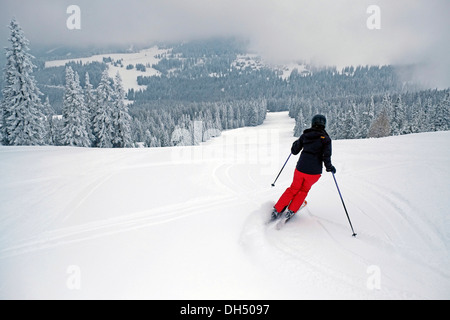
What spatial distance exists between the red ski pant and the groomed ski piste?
458mm

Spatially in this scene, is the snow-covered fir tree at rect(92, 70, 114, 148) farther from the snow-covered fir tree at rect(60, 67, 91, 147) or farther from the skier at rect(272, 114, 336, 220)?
the skier at rect(272, 114, 336, 220)

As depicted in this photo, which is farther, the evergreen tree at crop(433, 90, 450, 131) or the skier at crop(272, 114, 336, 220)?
the evergreen tree at crop(433, 90, 450, 131)

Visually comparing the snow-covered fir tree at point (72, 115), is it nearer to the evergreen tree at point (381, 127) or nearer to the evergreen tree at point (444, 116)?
the evergreen tree at point (381, 127)

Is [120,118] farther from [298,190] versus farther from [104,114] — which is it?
[298,190]

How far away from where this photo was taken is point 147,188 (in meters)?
6.31

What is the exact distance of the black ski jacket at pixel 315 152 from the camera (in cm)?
447

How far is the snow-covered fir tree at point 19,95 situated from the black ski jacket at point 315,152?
29680 mm

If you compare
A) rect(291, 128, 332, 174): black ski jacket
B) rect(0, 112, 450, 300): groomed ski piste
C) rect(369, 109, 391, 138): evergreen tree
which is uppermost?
rect(369, 109, 391, 138): evergreen tree

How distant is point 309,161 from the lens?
179 inches

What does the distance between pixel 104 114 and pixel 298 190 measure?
30.7m

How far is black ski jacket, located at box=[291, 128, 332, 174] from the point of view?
447 cm

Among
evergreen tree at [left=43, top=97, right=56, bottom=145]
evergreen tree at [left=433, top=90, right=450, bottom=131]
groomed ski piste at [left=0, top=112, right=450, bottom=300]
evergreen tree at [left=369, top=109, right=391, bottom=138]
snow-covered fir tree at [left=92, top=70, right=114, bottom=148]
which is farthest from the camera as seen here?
evergreen tree at [left=433, top=90, right=450, bottom=131]

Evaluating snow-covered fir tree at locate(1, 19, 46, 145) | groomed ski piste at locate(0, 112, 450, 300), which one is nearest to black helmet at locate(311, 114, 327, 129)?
groomed ski piste at locate(0, 112, 450, 300)
